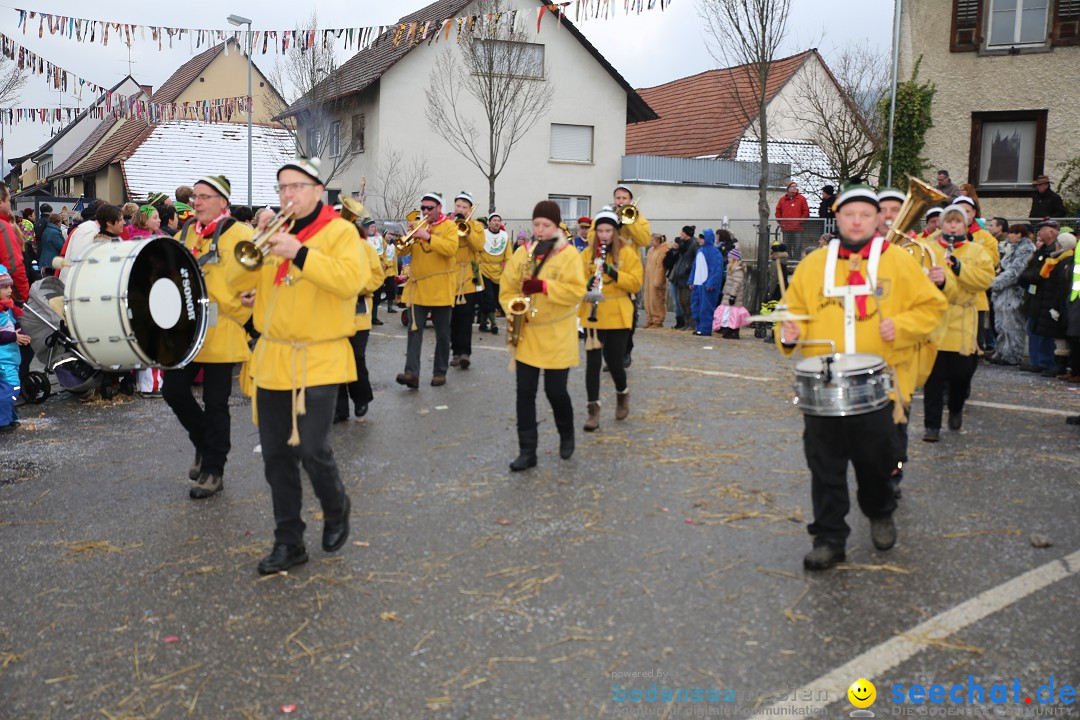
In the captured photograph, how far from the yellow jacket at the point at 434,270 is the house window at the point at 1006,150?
1541 cm

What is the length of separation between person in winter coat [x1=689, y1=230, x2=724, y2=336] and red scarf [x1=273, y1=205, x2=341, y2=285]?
1239cm

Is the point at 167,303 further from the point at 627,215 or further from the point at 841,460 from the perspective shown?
the point at 627,215

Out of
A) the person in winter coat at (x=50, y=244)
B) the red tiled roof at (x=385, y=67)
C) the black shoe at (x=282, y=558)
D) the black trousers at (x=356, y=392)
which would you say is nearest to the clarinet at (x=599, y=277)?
the black trousers at (x=356, y=392)

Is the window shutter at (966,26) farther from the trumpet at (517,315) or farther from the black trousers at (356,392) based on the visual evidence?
the trumpet at (517,315)

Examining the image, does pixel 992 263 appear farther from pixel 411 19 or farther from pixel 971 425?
pixel 411 19

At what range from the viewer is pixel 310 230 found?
4945 mm

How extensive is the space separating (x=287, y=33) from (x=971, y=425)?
661 inches

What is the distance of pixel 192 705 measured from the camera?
3648 millimetres

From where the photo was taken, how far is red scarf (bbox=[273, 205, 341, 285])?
16.2ft

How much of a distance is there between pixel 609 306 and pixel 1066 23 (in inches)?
673

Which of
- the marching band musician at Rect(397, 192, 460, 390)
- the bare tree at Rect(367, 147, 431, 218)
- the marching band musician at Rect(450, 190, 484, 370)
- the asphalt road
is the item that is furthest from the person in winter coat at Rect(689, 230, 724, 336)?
the bare tree at Rect(367, 147, 431, 218)

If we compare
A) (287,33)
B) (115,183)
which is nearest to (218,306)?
(287,33)

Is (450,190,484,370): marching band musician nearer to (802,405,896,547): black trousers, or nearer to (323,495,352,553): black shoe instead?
(323,495,352,553): black shoe

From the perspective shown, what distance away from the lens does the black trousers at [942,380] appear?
7.89 metres
